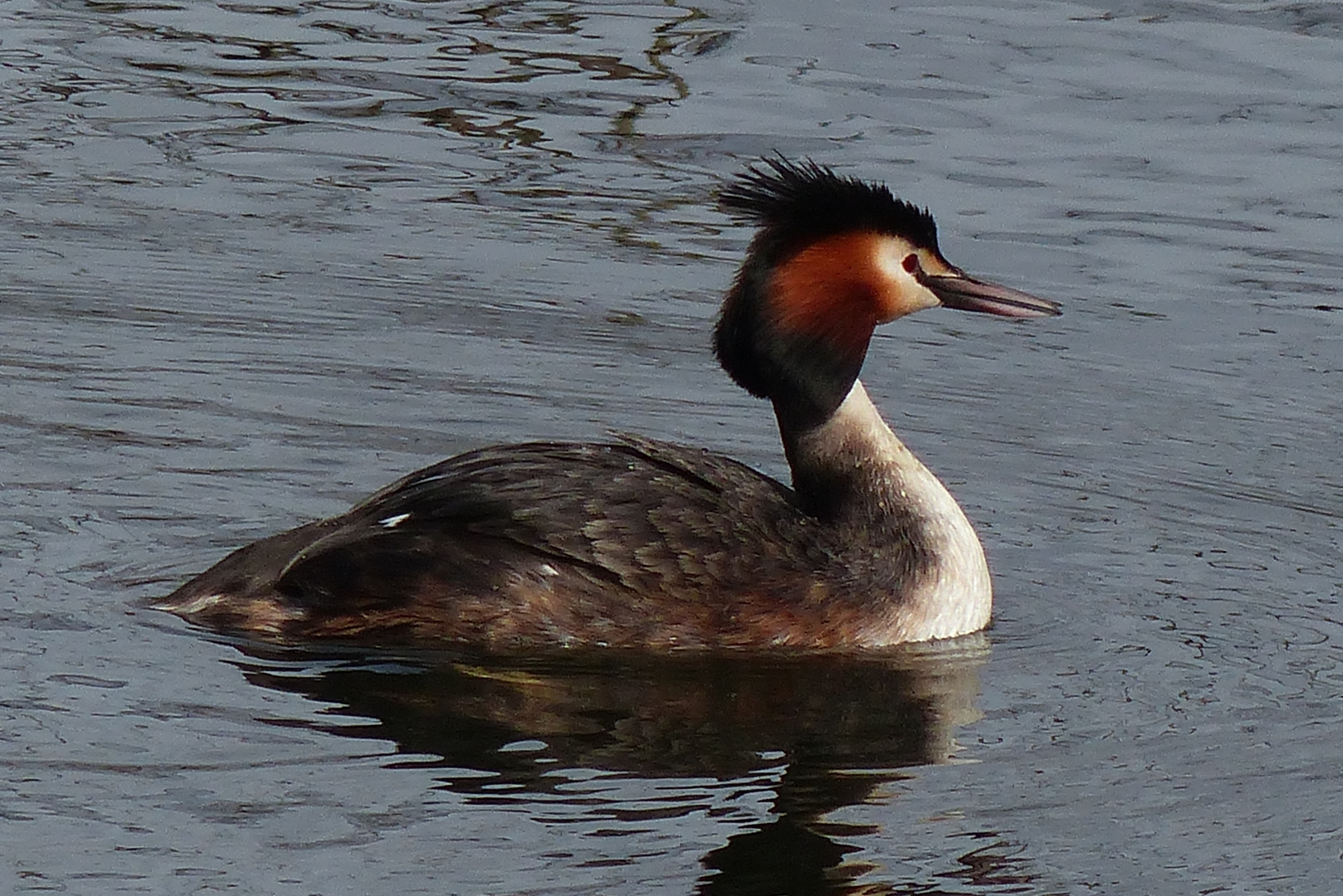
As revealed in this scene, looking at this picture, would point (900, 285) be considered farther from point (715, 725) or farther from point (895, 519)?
point (715, 725)

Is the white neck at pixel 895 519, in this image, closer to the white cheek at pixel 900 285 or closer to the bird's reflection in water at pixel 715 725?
the bird's reflection in water at pixel 715 725

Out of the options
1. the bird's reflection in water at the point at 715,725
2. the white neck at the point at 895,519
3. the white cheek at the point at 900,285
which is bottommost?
the bird's reflection in water at the point at 715,725

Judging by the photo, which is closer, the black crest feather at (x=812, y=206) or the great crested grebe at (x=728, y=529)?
the great crested grebe at (x=728, y=529)

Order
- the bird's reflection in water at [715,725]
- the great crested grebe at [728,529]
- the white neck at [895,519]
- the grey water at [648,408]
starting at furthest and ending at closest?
1. the white neck at [895,519]
2. the great crested grebe at [728,529]
3. the grey water at [648,408]
4. the bird's reflection in water at [715,725]

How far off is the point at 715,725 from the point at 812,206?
158cm

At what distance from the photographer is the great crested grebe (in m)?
7.41

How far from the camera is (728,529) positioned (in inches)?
296

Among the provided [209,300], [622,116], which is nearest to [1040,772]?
[209,300]

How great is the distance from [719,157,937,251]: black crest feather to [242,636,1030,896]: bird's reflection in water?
3.77ft

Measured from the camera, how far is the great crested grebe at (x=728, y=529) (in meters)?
7.41

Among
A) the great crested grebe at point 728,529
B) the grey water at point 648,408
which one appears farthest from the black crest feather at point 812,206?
the grey water at point 648,408

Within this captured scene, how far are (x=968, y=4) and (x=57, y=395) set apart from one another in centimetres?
629

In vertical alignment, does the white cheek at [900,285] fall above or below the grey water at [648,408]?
above

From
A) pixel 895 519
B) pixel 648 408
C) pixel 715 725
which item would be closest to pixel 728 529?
pixel 895 519
